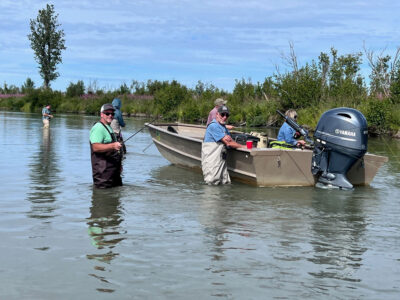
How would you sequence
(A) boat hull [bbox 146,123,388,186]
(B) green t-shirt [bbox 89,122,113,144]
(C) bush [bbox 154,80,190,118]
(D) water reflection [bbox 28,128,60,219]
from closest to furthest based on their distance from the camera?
1. (D) water reflection [bbox 28,128,60,219]
2. (B) green t-shirt [bbox 89,122,113,144]
3. (A) boat hull [bbox 146,123,388,186]
4. (C) bush [bbox 154,80,190,118]

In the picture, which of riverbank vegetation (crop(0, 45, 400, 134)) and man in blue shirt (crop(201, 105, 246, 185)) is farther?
riverbank vegetation (crop(0, 45, 400, 134))

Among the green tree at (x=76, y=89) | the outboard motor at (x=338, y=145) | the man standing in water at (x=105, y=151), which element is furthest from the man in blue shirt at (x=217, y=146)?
the green tree at (x=76, y=89)

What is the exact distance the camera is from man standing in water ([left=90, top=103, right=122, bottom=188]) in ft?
27.9

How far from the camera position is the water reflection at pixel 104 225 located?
5426 mm

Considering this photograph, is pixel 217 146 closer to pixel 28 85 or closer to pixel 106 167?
pixel 106 167

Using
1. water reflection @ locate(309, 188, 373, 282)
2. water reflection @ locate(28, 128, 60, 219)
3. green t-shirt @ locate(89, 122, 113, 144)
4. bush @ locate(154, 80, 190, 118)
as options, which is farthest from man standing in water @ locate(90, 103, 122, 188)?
bush @ locate(154, 80, 190, 118)

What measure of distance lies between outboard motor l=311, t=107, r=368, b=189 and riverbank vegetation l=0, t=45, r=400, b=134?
18.6 m

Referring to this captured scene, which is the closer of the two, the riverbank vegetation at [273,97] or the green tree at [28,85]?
the riverbank vegetation at [273,97]

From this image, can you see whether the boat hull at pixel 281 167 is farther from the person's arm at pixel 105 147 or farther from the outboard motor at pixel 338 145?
the person's arm at pixel 105 147

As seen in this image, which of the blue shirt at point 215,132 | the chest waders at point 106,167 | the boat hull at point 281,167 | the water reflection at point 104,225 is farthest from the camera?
the blue shirt at point 215,132

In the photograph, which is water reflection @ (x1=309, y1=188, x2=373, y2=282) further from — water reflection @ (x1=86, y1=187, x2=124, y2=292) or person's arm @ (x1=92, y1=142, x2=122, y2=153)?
person's arm @ (x1=92, y1=142, x2=122, y2=153)

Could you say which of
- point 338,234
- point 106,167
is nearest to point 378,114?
point 106,167

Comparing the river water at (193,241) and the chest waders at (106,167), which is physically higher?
the chest waders at (106,167)

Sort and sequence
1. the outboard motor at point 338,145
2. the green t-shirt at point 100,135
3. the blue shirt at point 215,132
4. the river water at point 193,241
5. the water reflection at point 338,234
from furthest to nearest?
the blue shirt at point 215,132 → the outboard motor at point 338,145 → the green t-shirt at point 100,135 → the water reflection at point 338,234 → the river water at point 193,241
